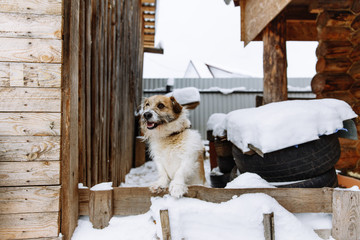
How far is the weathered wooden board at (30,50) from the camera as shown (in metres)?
1.70

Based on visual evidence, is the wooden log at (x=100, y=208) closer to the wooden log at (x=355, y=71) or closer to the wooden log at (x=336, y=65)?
the wooden log at (x=336, y=65)

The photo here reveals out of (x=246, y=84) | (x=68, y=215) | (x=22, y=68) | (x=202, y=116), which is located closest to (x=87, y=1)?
(x=22, y=68)

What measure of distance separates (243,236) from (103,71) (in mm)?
2607

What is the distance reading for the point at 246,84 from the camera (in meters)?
10.6

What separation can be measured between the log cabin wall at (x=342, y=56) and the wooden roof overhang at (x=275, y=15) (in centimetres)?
37

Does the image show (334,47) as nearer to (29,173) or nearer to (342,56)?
(342,56)

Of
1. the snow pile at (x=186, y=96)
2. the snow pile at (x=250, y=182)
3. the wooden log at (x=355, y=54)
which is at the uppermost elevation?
the wooden log at (x=355, y=54)

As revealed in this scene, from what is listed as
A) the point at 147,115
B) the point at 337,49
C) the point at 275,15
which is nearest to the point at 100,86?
the point at 147,115

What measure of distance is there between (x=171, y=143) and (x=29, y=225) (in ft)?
4.68

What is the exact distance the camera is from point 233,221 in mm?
1823

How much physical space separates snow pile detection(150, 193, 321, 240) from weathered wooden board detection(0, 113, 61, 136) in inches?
40.5

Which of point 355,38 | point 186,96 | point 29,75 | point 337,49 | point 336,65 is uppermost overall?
point 355,38

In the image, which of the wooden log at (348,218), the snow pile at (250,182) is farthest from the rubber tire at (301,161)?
the wooden log at (348,218)

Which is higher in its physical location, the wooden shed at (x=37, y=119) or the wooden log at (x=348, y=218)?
the wooden shed at (x=37, y=119)
